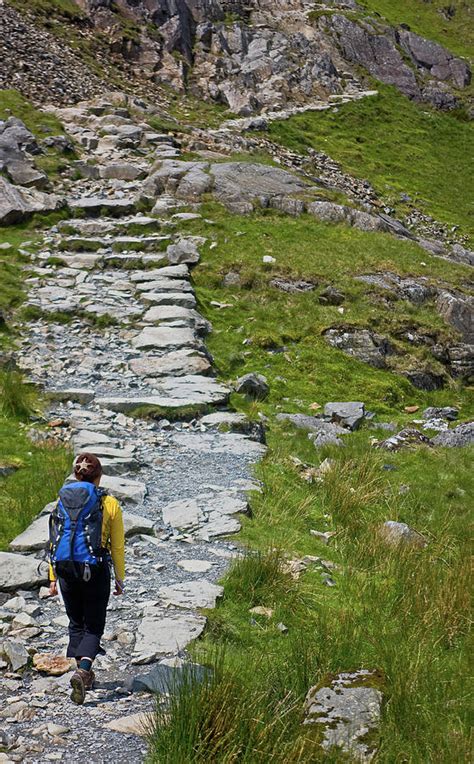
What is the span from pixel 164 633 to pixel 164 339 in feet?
35.7

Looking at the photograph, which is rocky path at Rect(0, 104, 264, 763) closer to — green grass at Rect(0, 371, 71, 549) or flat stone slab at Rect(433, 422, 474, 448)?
green grass at Rect(0, 371, 71, 549)

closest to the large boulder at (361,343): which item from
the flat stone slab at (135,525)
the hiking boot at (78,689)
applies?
the flat stone slab at (135,525)

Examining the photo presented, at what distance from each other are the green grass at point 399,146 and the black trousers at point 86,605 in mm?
43534

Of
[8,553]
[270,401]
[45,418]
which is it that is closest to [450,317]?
[270,401]

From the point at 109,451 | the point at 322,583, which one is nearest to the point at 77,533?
the point at 322,583

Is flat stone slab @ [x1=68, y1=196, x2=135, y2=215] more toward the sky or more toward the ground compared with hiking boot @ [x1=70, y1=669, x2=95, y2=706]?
more toward the ground

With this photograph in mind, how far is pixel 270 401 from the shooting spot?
16.4 meters

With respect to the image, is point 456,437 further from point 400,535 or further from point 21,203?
point 21,203

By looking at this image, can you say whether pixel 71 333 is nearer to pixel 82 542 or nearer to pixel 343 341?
pixel 343 341

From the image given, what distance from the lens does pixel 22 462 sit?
11.0 metres

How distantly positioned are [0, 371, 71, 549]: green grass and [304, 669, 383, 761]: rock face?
4764 millimetres

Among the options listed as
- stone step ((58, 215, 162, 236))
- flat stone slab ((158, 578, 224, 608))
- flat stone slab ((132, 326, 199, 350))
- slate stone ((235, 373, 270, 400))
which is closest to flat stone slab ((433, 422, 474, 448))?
slate stone ((235, 373, 270, 400))

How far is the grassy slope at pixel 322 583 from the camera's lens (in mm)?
4902

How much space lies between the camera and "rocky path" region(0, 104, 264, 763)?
18.8 feet
